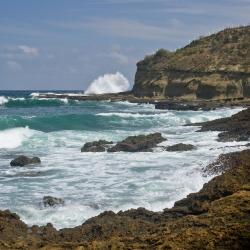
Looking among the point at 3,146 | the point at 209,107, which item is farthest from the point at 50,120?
the point at 209,107

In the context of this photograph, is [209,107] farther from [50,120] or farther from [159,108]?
[50,120]

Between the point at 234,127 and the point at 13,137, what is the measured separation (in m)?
11.8

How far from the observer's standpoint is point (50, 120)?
134 feet

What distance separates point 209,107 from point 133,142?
29.0 m

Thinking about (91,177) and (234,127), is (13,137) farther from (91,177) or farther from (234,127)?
(91,177)

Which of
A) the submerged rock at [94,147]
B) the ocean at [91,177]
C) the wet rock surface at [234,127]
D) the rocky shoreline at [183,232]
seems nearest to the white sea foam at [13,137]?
the ocean at [91,177]

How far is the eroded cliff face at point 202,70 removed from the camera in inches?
2517

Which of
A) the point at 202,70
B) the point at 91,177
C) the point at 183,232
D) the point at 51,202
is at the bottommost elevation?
the point at 91,177

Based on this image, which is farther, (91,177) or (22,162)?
(22,162)

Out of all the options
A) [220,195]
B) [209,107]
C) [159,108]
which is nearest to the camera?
[220,195]

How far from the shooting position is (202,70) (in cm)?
6875

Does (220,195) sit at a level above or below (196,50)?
below

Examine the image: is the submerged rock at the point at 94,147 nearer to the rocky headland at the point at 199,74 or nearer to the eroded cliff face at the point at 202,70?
the rocky headland at the point at 199,74

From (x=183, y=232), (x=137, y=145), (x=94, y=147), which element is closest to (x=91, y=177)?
(x=137, y=145)
